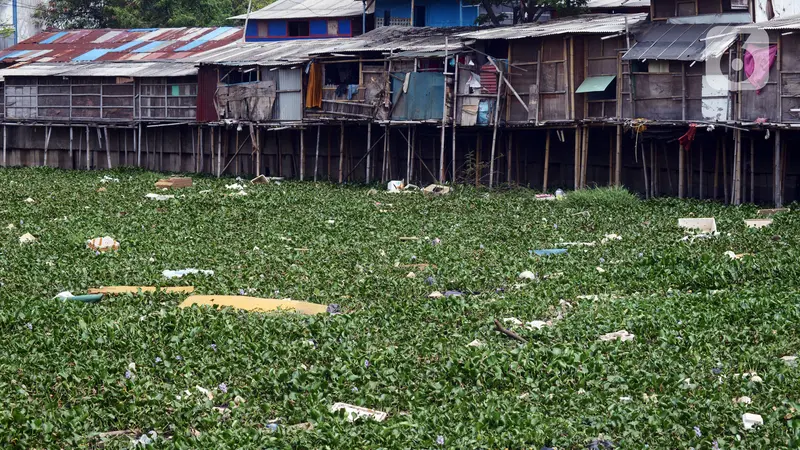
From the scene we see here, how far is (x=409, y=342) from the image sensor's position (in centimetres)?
1200

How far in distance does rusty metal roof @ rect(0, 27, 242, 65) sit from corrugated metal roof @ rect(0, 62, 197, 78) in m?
1.23

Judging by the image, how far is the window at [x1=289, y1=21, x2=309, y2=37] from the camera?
44.9 metres

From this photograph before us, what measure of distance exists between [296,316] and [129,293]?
279 centimetres

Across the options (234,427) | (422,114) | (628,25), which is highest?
(628,25)

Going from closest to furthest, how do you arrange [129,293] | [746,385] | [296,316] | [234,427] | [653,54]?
[234,427] < [746,385] < [296,316] < [129,293] < [653,54]

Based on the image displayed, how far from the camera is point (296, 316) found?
13117 mm

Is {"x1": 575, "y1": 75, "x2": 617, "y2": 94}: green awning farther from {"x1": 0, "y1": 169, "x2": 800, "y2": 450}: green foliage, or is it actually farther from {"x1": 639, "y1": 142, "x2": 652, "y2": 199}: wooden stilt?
{"x1": 0, "y1": 169, "x2": 800, "y2": 450}: green foliage

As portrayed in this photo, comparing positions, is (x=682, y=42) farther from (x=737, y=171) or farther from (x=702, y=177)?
(x=737, y=171)

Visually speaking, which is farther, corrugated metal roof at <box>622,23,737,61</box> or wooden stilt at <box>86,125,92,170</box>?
wooden stilt at <box>86,125,92,170</box>

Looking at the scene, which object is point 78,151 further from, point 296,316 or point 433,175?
point 296,316

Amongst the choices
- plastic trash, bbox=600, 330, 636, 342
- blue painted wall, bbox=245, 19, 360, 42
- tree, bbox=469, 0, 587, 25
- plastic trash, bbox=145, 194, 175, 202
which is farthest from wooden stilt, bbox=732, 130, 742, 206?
blue painted wall, bbox=245, 19, 360, 42

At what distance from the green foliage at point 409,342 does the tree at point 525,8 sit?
16.6 meters

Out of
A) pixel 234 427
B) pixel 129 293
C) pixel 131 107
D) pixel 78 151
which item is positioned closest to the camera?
pixel 234 427

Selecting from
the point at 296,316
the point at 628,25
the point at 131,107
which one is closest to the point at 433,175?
the point at 628,25
